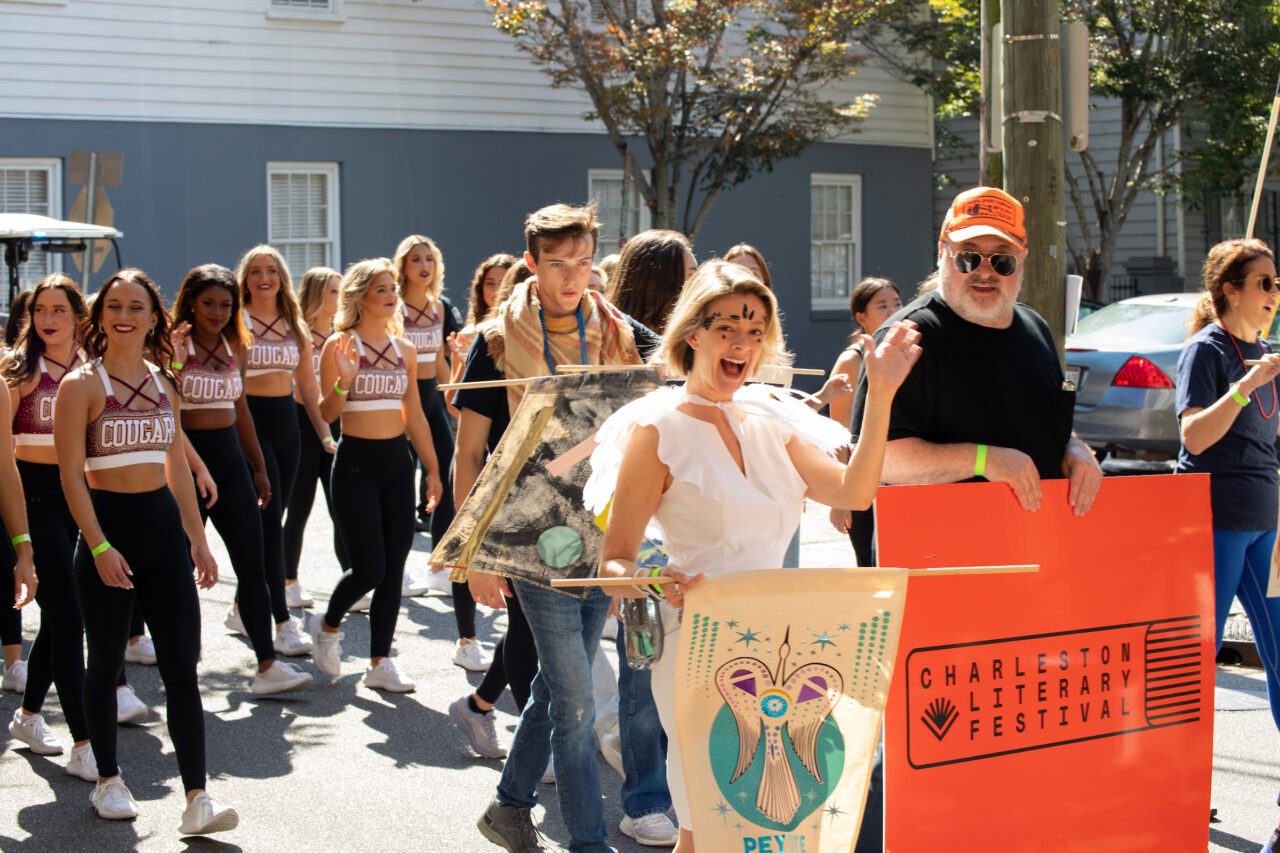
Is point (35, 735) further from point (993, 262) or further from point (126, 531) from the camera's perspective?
point (993, 262)

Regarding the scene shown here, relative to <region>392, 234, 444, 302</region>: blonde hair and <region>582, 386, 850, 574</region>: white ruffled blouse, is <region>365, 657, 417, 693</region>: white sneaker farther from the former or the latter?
<region>582, 386, 850, 574</region>: white ruffled blouse

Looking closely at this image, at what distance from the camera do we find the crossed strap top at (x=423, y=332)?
8.89 m

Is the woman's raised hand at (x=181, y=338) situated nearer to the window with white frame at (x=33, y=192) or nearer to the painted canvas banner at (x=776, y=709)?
the painted canvas banner at (x=776, y=709)

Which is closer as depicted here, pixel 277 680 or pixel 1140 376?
pixel 277 680

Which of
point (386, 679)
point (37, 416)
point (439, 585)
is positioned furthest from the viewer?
point (439, 585)

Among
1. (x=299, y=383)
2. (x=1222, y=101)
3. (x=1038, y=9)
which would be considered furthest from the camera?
(x=1222, y=101)

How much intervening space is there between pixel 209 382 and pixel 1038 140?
4.02 m

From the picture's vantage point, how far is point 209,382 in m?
6.68

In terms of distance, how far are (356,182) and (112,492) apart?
1326 centimetres

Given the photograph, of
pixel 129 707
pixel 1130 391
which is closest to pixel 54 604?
pixel 129 707

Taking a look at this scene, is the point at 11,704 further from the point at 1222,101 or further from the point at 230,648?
the point at 1222,101

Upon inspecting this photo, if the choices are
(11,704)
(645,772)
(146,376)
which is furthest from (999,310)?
(11,704)

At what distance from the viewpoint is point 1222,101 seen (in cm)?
2033

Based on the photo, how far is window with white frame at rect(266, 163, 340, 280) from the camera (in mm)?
17422
